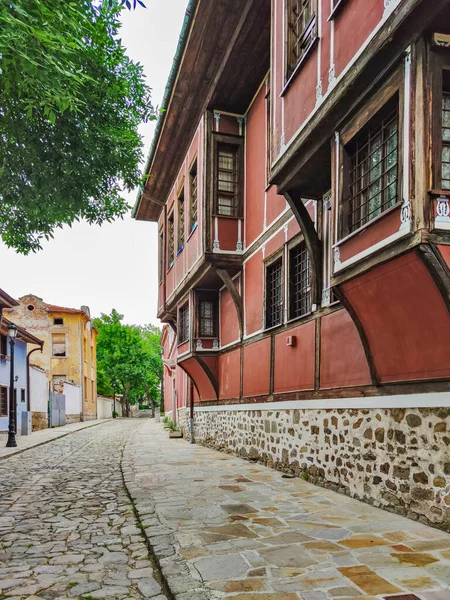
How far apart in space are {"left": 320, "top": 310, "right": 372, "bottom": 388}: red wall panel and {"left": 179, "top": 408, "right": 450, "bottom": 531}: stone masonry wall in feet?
1.41

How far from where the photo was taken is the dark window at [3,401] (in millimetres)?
19234

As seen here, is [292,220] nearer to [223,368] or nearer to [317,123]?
[317,123]

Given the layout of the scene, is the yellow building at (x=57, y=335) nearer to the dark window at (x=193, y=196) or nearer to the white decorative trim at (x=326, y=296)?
the dark window at (x=193, y=196)

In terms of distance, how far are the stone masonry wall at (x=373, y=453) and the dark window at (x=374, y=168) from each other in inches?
88.7

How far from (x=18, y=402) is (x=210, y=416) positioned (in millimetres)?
12459

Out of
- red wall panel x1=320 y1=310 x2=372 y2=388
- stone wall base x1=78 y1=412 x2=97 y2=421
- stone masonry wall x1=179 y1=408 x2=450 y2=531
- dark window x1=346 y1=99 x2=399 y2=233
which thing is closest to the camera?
stone masonry wall x1=179 y1=408 x2=450 y2=531

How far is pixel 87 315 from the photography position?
132 feet

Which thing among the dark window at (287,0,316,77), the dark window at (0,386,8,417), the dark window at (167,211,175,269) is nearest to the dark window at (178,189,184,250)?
the dark window at (167,211,175,269)

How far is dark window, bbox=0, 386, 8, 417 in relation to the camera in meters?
19.2

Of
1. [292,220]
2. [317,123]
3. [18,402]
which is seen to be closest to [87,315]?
[18,402]

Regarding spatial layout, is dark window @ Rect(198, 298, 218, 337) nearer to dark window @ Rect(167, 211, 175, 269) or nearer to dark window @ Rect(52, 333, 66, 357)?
dark window @ Rect(167, 211, 175, 269)

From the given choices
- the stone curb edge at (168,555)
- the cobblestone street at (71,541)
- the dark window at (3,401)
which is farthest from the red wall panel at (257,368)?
the dark window at (3,401)

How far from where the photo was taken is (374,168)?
212 inches

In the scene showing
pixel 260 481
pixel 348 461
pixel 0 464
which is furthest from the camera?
pixel 0 464
